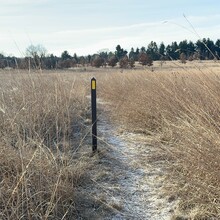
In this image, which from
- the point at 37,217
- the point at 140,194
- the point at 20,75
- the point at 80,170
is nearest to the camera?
the point at 37,217

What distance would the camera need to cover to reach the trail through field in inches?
113

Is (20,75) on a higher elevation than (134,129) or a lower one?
higher

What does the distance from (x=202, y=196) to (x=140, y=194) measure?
69 centimetres

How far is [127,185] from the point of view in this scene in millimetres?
3459

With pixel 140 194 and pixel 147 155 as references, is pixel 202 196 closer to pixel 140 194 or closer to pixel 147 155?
pixel 140 194

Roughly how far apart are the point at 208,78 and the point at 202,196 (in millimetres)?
1623

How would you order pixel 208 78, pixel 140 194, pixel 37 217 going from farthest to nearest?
pixel 208 78
pixel 140 194
pixel 37 217

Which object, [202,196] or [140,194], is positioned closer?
[202,196]

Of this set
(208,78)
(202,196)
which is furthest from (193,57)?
(202,196)

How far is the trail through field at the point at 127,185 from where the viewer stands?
286 centimetres

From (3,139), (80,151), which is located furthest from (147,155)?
(3,139)

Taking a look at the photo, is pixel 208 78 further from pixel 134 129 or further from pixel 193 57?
pixel 134 129

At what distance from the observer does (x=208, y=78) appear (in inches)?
151

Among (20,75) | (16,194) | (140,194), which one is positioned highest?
(20,75)
